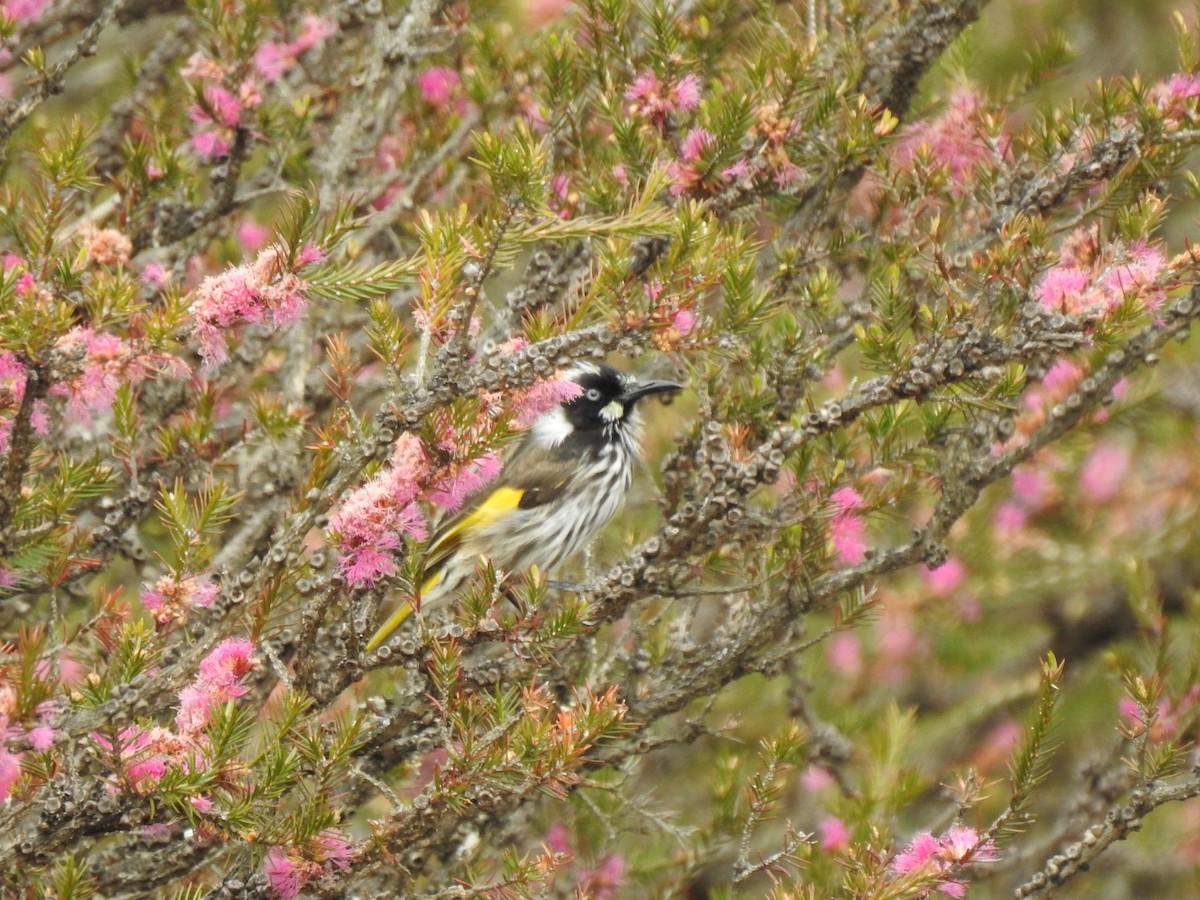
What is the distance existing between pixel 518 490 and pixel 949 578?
2.33 m

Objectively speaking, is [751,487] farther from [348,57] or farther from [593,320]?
[348,57]

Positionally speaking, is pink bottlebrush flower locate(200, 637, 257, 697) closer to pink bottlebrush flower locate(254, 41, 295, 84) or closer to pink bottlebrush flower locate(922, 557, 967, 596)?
pink bottlebrush flower locate(254, 41, 295, 84)

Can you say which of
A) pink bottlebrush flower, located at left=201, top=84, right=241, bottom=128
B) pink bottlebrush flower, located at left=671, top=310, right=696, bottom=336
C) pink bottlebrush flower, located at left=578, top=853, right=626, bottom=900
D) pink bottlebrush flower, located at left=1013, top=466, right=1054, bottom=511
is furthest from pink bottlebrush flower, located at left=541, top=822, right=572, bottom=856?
pink bottlebrush flower, located at left=1013, top=466, right=1054, bottom=511

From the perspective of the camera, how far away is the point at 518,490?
467 centimetres

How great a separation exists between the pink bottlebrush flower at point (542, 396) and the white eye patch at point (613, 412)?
1.98 meters

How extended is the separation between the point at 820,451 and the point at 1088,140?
3.06ft

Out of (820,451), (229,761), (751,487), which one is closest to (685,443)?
(820,451)

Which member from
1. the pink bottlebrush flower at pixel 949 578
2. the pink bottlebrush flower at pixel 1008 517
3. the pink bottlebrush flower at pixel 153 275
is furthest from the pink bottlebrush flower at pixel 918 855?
the pink bottlebrush flower at pixel 1008 517

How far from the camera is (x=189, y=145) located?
392cm

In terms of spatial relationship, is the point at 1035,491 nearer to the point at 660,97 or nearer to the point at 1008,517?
the point at 1008,517

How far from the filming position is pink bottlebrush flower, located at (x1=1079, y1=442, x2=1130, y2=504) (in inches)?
255

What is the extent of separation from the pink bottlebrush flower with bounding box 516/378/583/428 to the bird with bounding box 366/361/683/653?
5.96 ft

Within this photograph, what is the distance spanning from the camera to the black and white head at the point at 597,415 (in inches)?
182

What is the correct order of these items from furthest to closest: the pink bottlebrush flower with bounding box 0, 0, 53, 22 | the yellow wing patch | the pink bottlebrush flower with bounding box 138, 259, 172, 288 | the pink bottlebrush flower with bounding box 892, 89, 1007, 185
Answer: the yellow wing patch → the pink bottlebrush flower with bounding box 0, 0, 53, 22 → the pink bottlebrush flower with bounding box 892, 89, 1007, 185 → the pink bottlebrush flower with bounding box 138, 259, 172, 288
